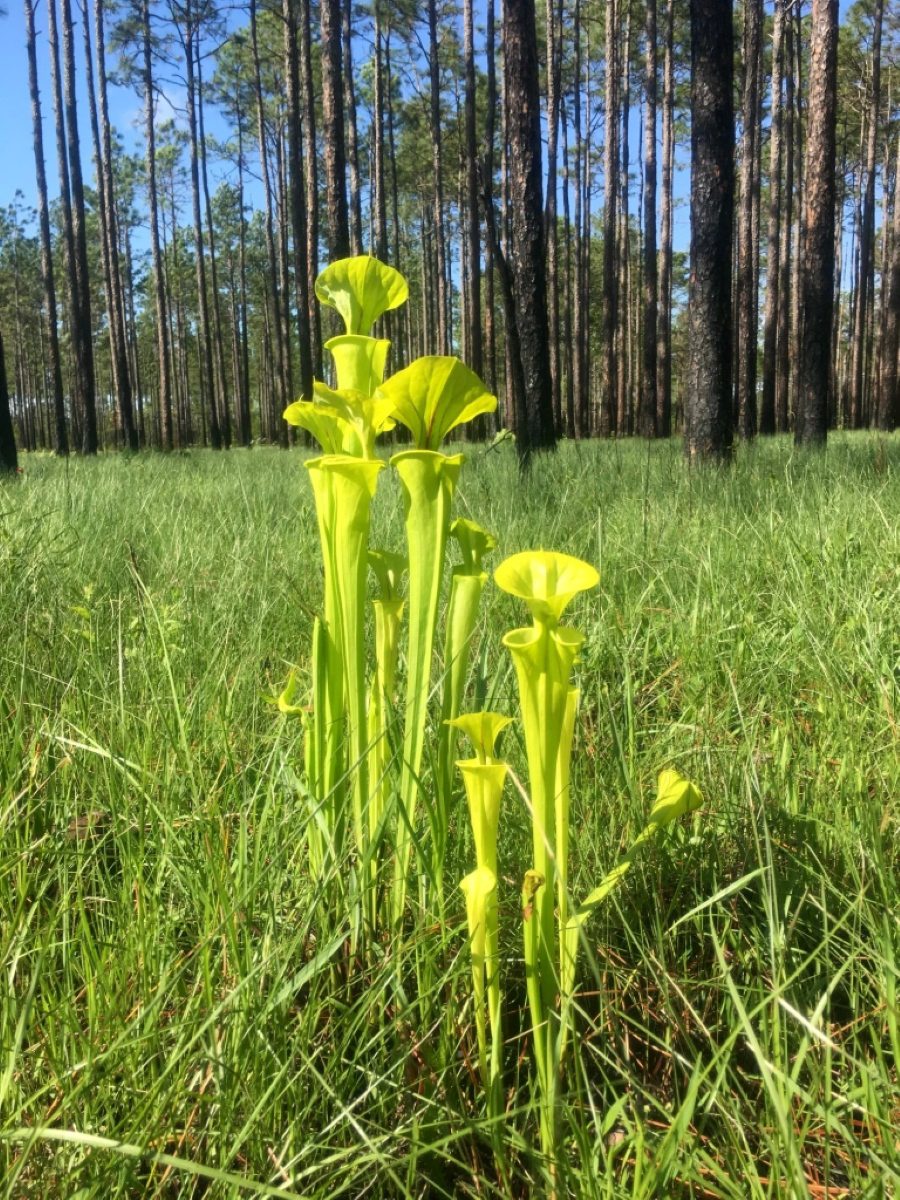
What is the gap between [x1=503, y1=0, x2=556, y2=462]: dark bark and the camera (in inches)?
217

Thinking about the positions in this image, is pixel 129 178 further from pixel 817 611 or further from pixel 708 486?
pixel 817 611

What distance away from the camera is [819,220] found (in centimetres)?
674

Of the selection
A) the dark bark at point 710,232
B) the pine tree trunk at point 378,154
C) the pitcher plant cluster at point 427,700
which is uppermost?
the pine tree trunk at point 378,154

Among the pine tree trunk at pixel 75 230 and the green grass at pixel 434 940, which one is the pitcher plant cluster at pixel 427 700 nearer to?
the green grass at pixel 434 940

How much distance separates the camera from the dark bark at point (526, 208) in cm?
550

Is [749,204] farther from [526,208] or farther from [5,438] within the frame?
[5,438]

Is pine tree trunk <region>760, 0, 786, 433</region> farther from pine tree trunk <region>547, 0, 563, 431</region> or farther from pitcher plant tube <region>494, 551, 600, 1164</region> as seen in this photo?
pitcher plant tube <region>494, 551, 600, 1164</region>

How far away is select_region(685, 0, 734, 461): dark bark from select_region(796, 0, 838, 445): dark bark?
2.30m

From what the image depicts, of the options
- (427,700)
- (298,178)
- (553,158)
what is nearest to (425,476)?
(427,700)

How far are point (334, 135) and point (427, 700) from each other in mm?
8647

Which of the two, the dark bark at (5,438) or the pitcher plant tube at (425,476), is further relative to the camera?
the dark bark at (5,438)

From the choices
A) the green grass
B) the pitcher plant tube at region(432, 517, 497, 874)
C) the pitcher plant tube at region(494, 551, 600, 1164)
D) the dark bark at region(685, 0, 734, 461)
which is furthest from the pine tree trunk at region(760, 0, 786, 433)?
the pitcher plant tube at region(494, 551, 600, 1164)

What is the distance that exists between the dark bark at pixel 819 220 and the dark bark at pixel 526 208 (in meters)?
2.51

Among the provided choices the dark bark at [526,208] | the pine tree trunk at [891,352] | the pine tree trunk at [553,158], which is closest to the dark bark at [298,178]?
the pine tree trunk at [553,158]
